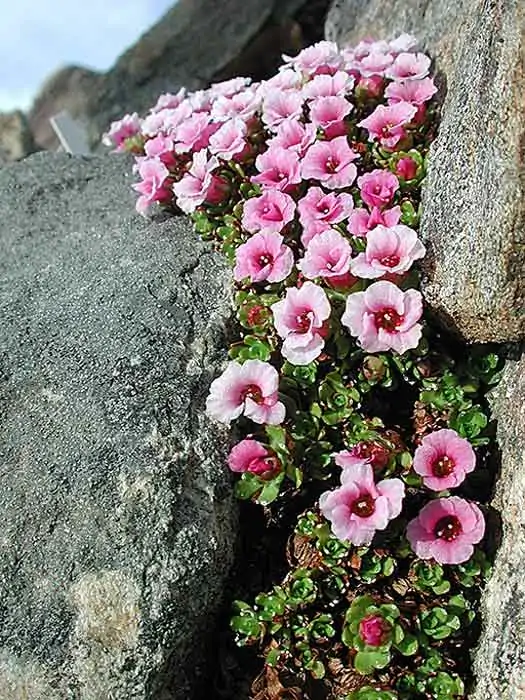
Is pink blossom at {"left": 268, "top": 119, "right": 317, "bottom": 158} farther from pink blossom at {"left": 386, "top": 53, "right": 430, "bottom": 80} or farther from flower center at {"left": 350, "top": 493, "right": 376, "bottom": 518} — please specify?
flower center at {"left": 350, "top": 493, "right": 376, "bottom": 518}

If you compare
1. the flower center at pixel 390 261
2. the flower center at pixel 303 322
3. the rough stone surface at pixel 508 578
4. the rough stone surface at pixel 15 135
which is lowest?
the rough stone surface at pixel 15 135

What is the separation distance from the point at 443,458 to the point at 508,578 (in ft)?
1.06

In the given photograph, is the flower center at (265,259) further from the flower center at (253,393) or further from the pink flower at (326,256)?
the flower center at (253,393)

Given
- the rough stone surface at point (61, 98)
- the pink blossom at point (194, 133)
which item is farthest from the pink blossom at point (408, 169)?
the rough stone surface at point (61, 98)

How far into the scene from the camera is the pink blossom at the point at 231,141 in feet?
9.65

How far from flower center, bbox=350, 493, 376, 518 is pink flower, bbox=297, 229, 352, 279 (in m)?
0.58

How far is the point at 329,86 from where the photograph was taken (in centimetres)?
305

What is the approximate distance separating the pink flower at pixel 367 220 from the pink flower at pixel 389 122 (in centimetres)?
31

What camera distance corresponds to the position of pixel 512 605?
227 cm

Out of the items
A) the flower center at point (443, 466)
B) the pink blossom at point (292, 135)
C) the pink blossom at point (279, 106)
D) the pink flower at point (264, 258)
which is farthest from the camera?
the pink blossom at point (279, 106)

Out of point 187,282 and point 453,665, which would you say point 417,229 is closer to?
point 187,282

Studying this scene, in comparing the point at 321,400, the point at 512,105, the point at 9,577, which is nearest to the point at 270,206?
the point at 321,400

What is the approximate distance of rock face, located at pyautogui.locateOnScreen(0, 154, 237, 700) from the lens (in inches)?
88.3

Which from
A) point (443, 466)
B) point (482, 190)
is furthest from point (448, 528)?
point (482, 190)
